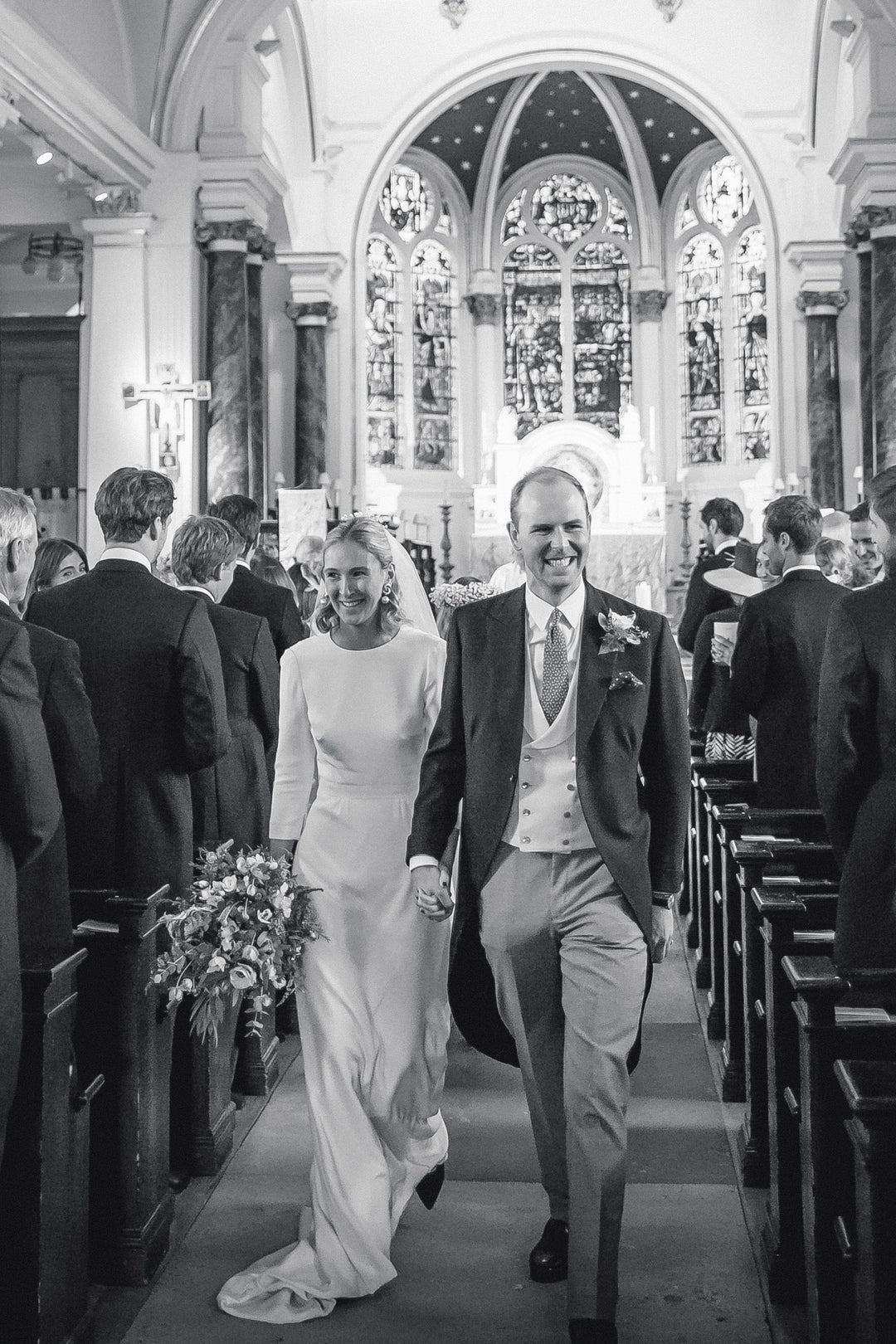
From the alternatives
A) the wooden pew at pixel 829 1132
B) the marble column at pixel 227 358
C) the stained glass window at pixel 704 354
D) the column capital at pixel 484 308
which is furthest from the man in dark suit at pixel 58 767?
the column capital at pixel 484 308

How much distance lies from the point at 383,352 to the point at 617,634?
2060 cm

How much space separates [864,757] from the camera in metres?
3.48

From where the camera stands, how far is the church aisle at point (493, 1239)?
10.3 ft

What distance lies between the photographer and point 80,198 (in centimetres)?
1238

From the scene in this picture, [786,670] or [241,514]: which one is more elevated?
[241,514]

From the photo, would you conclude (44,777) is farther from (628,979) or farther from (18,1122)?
(628,979)

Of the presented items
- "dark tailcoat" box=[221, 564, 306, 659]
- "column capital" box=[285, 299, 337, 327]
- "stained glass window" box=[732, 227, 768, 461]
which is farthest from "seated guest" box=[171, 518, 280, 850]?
"stained glass window" box=[732, 227, 768, 461]

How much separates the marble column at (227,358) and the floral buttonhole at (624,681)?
9619 mm

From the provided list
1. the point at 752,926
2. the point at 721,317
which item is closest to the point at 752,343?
the point at 721,317

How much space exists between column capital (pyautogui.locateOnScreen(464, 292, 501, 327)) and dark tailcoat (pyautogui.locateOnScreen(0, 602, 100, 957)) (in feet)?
70.1

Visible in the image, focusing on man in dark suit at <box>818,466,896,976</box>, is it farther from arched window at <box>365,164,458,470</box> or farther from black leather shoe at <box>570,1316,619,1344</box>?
arched window at <box>365,164,458,470</box>

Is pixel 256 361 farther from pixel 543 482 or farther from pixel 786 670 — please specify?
pixel 543 482

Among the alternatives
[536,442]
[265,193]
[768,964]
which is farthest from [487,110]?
[768,964]

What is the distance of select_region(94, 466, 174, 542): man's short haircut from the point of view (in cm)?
377
